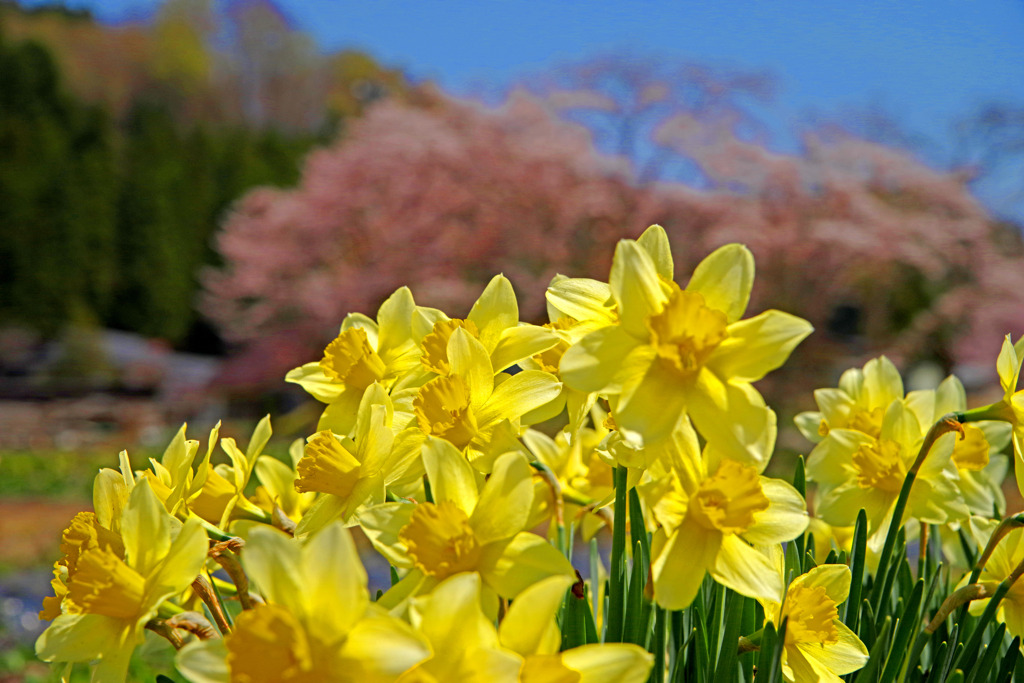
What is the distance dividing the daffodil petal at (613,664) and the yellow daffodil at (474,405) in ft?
0.56

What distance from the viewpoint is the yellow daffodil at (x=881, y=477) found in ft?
2.48

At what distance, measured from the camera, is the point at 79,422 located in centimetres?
1062

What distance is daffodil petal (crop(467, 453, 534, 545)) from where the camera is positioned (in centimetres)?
50

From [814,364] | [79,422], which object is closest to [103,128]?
[79,422]

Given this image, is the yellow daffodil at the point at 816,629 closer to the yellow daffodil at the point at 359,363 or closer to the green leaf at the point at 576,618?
the green leaf at the point at 576,618

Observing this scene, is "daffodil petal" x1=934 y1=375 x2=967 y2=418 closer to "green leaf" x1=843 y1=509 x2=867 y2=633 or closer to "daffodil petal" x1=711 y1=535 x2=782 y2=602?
"green leaf" x1=843 y1=509 x2=867 y2=633

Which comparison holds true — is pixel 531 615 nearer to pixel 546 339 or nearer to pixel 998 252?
pixel 546 339

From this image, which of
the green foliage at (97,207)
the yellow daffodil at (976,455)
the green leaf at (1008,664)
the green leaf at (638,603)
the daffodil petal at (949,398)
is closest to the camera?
the green leaf at (638,603)

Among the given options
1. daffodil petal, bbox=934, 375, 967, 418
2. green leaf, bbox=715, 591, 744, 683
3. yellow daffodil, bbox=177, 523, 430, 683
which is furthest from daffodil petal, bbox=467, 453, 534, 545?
daffodil petal, bbox=934, 375, 967, 418

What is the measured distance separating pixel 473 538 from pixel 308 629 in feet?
0.42

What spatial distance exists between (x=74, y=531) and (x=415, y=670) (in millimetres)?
318

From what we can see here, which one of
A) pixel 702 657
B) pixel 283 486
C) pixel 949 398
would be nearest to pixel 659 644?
pixel 702 657

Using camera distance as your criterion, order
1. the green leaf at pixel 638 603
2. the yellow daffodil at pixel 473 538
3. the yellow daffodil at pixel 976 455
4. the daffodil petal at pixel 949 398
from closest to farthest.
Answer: the yellow daffodil at pixel 473 538 → the green leaf at pixel 638 603 → the yellow daffodil at pixel 976 455 → the daffodil petal at pixel 949 398

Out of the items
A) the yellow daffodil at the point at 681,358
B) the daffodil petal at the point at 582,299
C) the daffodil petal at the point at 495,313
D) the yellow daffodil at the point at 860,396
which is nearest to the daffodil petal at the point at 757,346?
the yellow daffodil at the point at 681,358
